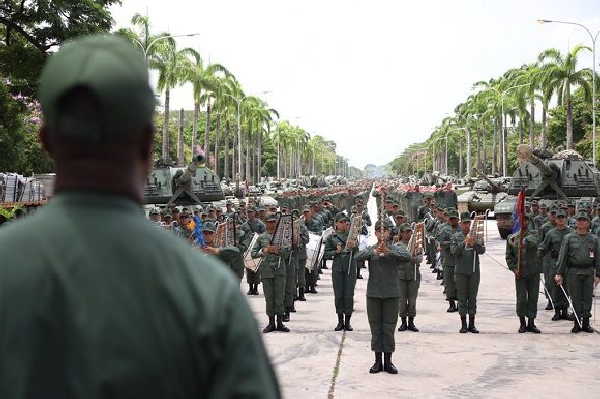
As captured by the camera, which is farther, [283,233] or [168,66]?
[168,66]

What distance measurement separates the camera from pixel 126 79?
1826 mm

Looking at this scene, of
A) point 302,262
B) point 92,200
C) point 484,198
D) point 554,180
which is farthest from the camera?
point 484,198

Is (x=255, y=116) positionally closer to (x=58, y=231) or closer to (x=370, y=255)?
(x=370, y=255)

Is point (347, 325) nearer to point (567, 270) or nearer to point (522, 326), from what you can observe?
point (522, 326)

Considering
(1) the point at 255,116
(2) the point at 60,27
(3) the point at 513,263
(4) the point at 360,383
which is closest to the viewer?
(4) the point at 360,383

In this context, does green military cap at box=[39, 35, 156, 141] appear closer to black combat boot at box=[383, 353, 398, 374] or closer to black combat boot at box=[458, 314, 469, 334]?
black combat boot at box=[383, 353, 398, 374]

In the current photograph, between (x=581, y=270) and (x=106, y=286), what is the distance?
40.8 feet

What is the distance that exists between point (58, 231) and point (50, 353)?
24cm

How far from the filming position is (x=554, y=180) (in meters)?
27.5

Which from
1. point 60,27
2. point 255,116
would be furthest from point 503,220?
point 255,116

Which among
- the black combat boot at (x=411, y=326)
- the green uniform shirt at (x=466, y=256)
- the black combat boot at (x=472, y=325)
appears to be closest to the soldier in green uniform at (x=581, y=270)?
the green uniform shirt at (x=466, y=256)

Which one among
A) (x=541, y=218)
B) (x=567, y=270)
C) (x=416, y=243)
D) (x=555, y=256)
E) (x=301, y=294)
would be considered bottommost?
(x=301, y=294)

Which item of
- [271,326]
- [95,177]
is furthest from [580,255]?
[95,177]

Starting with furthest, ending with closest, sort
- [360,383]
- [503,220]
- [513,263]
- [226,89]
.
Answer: [226,89]
[503,220]
[513,263]
[360,383]
